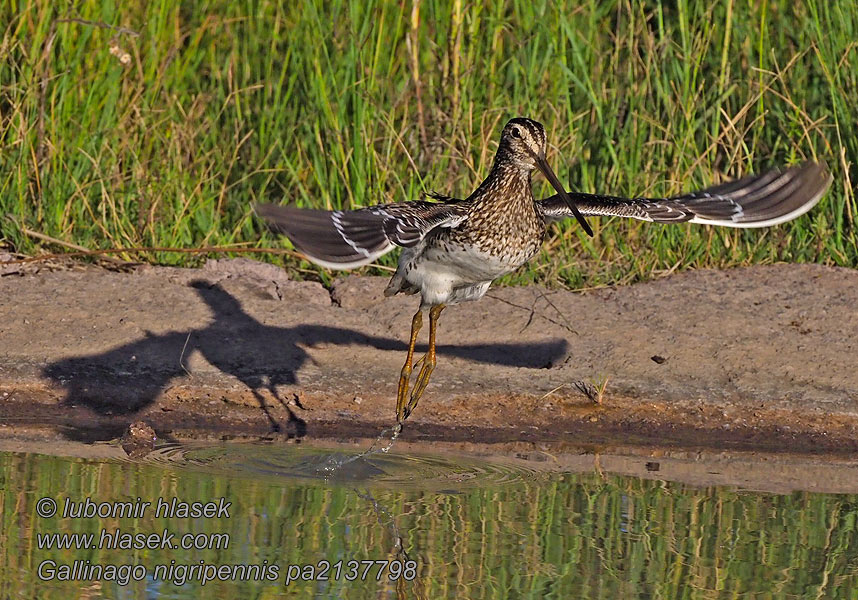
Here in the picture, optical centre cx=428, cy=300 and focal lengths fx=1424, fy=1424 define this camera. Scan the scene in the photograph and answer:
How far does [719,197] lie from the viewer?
595 cm

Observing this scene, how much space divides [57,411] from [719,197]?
2921mm

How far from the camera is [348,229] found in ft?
15.1

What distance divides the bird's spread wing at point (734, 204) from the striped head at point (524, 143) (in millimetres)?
248

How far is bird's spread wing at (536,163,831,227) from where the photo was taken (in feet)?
18.9

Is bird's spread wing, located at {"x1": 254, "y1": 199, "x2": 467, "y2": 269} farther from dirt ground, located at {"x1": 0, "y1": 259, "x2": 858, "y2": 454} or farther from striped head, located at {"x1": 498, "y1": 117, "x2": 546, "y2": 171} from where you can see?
dirt ground, located at {"x1": 0, "y1": 259, "x2": 858, "y2": 454}

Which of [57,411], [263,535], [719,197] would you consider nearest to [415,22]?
[719,197]

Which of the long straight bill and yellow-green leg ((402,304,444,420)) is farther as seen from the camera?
yellow-green leg ((402,304,444,420))

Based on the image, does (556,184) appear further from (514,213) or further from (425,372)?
(425,372)

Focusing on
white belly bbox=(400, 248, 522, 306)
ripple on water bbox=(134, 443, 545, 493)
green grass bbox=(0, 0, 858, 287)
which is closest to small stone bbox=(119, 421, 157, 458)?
ripple on water bbox=(134, 443, 545, 493)

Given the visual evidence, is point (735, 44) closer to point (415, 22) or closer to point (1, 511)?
point (415, 22)

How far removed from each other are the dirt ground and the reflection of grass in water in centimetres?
71

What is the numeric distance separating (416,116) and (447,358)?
2.01m

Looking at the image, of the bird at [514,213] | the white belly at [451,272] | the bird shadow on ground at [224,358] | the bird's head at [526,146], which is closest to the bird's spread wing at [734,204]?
the bird at [514,213]

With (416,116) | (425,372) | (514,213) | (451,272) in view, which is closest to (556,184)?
(514,213)
